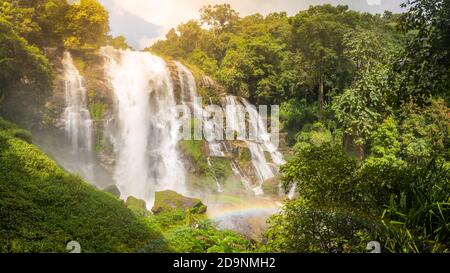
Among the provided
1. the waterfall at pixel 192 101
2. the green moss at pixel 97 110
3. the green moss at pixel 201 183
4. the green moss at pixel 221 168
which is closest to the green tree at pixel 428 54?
the green moss at pixel 201 183

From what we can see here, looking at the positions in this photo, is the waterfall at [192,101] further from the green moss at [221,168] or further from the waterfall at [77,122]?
the waterfall at [77,122]

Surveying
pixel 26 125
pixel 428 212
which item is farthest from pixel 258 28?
pixel 428 212

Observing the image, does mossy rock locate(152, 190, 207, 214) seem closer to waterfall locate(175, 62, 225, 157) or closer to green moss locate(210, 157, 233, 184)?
green moss locate(210, 157, 233, 184)

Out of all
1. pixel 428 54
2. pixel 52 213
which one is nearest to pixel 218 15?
pixel 428 54

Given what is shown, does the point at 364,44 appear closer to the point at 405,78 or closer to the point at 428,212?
the point at 405,78

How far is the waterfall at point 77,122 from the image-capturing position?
1164 cm

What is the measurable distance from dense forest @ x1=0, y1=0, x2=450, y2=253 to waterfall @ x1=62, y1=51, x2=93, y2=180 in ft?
3.32

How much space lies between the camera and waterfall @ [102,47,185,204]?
1238 cm

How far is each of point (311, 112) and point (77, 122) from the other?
284 inches

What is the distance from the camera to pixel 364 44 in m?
11.2

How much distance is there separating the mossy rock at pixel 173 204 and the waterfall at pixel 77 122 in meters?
3.29

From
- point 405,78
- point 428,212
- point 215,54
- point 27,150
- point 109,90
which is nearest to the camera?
point 428,212

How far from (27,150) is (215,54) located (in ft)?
21.4

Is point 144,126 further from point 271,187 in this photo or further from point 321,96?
point 321,96
